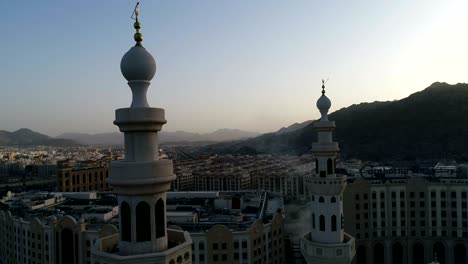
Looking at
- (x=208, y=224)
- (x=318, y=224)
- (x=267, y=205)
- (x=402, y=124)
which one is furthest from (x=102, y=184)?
(x=402, y=124)

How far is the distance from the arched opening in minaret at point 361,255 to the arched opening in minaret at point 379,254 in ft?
4.53

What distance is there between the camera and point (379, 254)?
161ft

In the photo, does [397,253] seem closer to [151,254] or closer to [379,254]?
[379,254]

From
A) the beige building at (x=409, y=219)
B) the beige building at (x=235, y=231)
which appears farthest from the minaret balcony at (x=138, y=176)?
the beige building at (x=409, y=219)

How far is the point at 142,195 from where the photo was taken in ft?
25.9

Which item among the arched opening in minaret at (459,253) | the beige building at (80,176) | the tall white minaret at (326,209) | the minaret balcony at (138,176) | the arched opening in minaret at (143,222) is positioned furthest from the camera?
the beige building at (80,176)

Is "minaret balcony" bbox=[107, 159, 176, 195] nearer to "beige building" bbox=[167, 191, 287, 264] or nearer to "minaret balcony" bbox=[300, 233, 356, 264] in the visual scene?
"minaret balcony" bbox=[300, 233, 356, 264]

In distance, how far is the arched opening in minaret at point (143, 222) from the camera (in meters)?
7.94

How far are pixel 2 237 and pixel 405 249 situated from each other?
154 ft

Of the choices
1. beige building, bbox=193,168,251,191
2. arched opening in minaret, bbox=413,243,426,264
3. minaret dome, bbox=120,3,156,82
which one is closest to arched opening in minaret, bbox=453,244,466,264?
arched opening in minaret, bbox=413,243,426,264

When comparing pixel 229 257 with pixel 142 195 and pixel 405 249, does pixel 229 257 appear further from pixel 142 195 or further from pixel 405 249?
pixel 142 195

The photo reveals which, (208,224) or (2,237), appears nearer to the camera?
(208,224)

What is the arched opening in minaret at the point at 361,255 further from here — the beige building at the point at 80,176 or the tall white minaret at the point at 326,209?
the beige building at the point at 80,176

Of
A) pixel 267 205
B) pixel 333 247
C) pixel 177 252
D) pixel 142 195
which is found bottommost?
pixel 267 205
